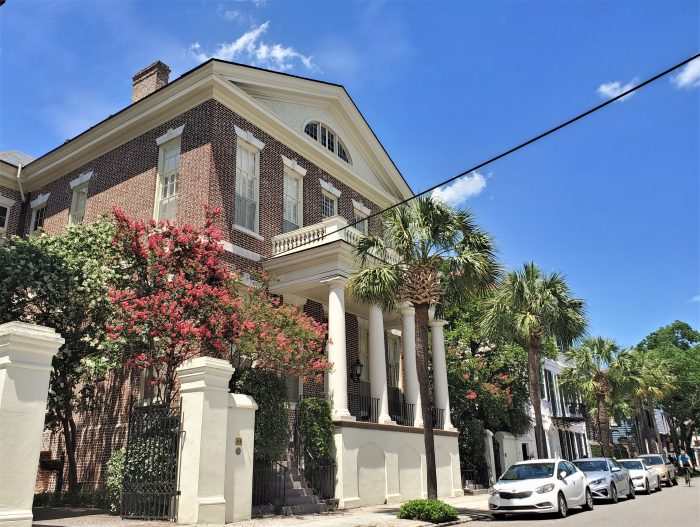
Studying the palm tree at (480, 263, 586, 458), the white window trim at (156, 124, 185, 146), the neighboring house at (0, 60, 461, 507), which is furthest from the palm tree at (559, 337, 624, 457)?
the white window trim at (156, 124, 185, 146)

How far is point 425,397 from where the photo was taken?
1464 cm

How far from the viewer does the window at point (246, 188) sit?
18.9 m

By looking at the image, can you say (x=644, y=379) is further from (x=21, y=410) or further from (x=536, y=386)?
(x=21, y=410)

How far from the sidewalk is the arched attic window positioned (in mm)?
13923

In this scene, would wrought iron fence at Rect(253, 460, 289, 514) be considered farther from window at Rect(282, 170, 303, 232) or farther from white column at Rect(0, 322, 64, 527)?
window at Rect(282, 170, 303, 232)

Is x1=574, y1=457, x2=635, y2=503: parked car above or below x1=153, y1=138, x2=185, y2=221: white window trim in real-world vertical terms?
below

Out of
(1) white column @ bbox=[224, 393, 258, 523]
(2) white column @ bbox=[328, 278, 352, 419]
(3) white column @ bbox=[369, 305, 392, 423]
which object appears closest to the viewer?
(1) white column @ bbox=[224, 393, 258, 523]

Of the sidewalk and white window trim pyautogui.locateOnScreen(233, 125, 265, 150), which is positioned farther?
white window trim pyautogui.locateOnScreen(233, 125, 265, 150)

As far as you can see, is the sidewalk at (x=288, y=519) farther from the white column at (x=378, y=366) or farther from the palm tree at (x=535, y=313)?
the palm tree at (x=535, y=313)

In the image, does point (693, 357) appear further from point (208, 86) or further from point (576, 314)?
point (208, 86)

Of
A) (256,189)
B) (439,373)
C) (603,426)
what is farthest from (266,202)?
(603,426)

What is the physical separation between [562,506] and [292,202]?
41.9ft

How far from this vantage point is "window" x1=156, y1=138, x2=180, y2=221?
18.9 meters

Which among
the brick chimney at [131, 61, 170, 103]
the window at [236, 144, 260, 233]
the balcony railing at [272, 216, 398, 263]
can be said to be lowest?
the balcony railing at [272, 216, 398, 263]
